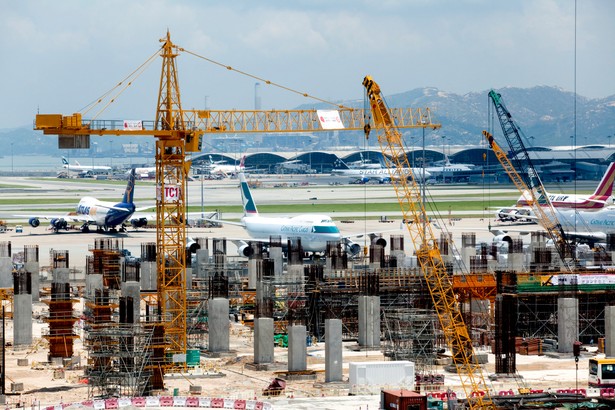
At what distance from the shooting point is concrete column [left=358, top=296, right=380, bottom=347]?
80.1 meters

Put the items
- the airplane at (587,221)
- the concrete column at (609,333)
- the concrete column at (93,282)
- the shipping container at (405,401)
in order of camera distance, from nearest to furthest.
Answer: the shipping container at (405,401) → the concrete column at (609,333) → the concrete column at (93,282) → the airplane at (587,221)

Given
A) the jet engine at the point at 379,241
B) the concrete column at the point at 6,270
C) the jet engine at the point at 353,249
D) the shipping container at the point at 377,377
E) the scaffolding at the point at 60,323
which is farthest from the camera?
the jet engine at the point at 379,241

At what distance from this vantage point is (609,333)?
254 feet

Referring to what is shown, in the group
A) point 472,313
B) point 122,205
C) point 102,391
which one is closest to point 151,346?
point 102,391

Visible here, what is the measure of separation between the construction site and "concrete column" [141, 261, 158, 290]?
4397 mm

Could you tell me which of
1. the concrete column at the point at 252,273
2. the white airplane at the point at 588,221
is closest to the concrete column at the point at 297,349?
the concrete column at the point at 252,273

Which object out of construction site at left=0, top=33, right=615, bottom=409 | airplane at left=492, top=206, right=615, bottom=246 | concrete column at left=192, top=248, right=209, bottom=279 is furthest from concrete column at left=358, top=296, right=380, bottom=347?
airplane at left=492, top=206, right=615, bottom=246

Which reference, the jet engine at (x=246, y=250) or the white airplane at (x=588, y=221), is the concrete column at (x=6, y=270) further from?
the white airplane at (x=588, y=221)

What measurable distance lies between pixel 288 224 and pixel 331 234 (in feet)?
18.2

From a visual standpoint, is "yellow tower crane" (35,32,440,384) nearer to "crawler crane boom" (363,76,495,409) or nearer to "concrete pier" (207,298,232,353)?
"concrete pier" (207,298,232,353)

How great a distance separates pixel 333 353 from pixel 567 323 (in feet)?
56.6

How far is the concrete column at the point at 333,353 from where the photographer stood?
2694 inches

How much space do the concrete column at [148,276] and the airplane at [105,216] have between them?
54.3 m

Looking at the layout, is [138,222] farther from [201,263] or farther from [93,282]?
[93,282]
